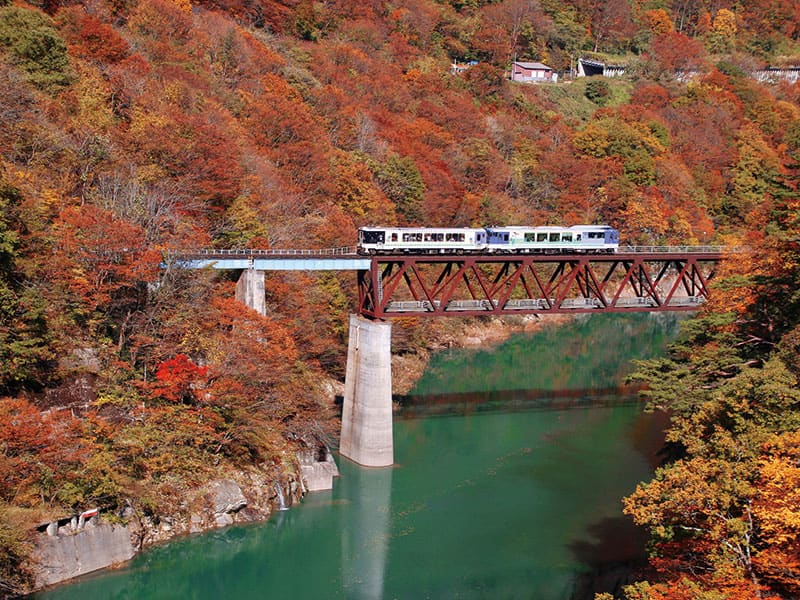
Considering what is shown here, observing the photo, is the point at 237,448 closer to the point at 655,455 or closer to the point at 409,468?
the point at 409,468

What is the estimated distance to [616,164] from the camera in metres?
90.1

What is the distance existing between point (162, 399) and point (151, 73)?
29.3 metres

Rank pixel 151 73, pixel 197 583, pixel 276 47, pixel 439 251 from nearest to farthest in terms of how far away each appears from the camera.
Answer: pixel 197 583 → pixel 439 251 → pixel 151 73 → pixel 276 47

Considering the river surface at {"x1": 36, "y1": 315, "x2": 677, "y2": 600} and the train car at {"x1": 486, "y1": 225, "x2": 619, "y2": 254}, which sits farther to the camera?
the train car at {"x1": 486, "y1": 225, "x2": 619, "y2": 254}

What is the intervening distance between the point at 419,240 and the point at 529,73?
274ft

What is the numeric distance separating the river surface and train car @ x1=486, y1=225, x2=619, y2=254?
9.82 m

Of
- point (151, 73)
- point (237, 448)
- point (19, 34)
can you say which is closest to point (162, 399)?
point (237, 448)

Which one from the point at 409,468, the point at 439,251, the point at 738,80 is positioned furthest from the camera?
the point at 738,80

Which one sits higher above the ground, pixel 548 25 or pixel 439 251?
pixel 548 25

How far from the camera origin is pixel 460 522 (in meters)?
36.7

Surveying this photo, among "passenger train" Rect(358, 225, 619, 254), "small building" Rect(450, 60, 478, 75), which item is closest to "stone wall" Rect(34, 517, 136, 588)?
"passenger train" Rect(358, 225, 619, 254)

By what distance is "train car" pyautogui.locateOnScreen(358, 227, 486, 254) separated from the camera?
44375 mm

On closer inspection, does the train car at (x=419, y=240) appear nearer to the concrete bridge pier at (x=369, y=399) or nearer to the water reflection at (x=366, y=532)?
the concrete bridge pier at (x=369, y=399)

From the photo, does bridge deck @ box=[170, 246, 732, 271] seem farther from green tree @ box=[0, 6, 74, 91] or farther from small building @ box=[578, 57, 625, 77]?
small building @ box=[578, 57, 625, 77]
